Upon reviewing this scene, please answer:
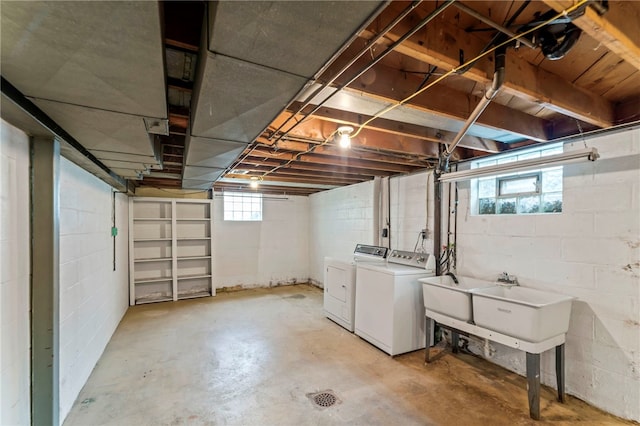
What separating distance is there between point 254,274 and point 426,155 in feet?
14.7

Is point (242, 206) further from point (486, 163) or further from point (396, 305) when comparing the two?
point (486, 163)

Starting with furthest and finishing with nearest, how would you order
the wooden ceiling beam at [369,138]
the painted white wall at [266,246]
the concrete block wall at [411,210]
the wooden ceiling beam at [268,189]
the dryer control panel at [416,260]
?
1. the painted white wall at [266,246]
2. the wooden ceiling beam at [268,189]
3. the concrete block wall at [411,210]
4. the dryer control panel at [416,260]
5. the wooden ceiling beam at [369,138]

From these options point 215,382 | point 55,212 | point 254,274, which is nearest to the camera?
point 55,212

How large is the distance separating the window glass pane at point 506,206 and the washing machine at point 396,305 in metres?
0.87

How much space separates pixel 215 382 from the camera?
101 inches

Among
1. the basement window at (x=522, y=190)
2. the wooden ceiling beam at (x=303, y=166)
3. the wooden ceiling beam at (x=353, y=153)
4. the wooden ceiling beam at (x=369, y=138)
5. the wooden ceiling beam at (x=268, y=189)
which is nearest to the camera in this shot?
the wooden ceiling beam at (x=369, y=138)

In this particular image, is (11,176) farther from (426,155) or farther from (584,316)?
(584,316)

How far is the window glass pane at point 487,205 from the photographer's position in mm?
3004

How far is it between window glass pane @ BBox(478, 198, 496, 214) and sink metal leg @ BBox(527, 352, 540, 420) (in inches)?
56.5

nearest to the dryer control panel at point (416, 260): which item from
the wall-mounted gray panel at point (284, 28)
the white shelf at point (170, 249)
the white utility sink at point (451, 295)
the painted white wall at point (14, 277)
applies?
the white utility sink at point (451, 295)

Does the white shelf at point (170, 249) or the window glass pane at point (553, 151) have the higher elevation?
the window glass pane at point (553, 151)

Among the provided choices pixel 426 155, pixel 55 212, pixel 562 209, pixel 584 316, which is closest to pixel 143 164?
pixel 55 212

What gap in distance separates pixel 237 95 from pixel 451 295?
2402 mm

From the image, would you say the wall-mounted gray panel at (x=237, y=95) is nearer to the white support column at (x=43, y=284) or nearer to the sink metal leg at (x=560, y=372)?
the white support column at (x=43, y=284)
